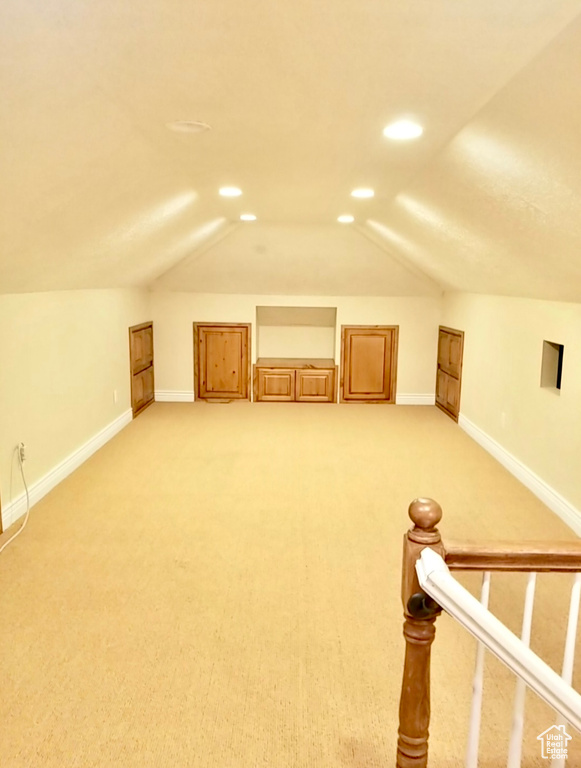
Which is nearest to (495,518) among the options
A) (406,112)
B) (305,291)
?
(406,112)

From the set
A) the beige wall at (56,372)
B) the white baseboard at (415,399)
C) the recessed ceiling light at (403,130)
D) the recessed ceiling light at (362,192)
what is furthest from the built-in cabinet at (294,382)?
the recessed ceiling light at (403,130)

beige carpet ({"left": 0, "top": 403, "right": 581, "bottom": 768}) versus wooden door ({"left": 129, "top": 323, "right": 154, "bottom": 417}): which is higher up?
wooden door ({"left": 129, "top": 323, "right": 154, "bottom": 417})

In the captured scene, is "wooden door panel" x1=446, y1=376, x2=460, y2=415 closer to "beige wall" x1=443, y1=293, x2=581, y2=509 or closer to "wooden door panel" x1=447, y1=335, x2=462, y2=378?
"wooden door panel" x1=447, y1=335, x2=462, y2=378

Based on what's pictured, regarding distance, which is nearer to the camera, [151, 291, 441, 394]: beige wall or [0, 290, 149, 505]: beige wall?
[0, 290, 149, 505]: beige wall

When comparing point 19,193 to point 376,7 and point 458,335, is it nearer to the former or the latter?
point 376,7

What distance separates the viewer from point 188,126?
2.34 meters

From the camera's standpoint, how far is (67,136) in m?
2.07

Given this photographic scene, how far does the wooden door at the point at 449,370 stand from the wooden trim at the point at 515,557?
5.56m

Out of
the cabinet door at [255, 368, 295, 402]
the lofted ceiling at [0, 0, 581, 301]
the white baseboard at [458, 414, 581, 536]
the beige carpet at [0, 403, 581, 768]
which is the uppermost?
the lofted ceiling at [0, 0, 581, 301]

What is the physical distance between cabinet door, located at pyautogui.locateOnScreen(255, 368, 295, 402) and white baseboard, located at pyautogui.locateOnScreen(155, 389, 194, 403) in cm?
97

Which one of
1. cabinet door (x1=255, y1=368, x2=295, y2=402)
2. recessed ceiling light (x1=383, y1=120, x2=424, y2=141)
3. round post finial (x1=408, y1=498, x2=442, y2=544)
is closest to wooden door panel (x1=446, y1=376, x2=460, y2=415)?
cabinet door (x1=255, y1=368, x2=295, y2=402)

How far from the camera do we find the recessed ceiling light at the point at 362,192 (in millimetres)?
3848

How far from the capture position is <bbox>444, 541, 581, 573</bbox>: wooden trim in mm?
1328

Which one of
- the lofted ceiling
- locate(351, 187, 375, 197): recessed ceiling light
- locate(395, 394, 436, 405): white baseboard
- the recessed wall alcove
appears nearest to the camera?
the lofted ceiling
